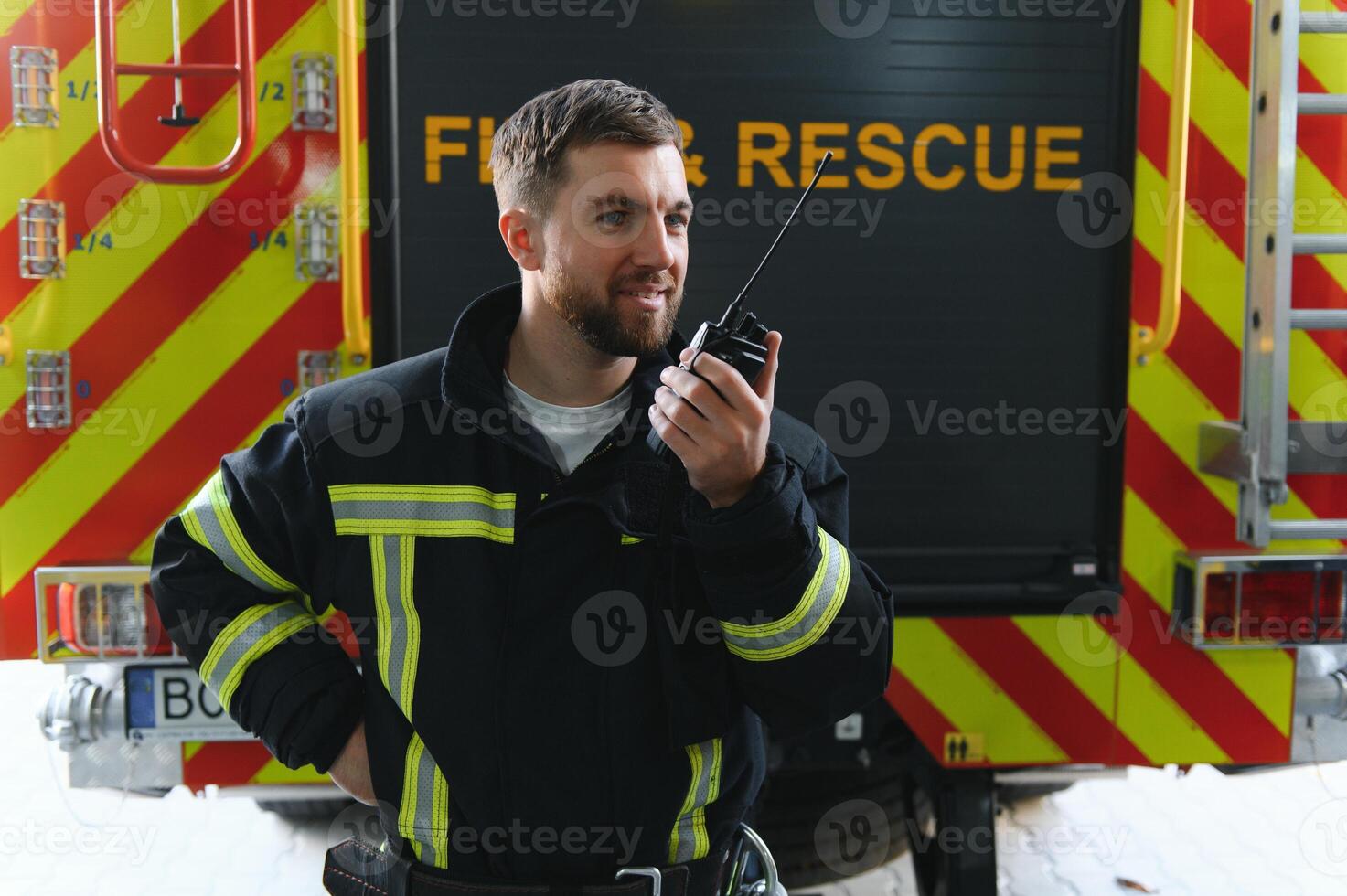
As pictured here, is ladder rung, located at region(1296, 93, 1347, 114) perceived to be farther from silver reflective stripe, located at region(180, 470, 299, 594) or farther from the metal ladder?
silver reflective stripe, located at region(180, 470, 299, 594)

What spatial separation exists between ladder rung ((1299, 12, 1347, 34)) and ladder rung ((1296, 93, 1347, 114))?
118mm

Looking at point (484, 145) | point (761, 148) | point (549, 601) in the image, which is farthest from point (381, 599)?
point (761, 148)

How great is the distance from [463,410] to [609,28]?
1.08 meters

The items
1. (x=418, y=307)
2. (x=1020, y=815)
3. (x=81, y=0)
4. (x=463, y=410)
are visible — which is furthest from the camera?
(x=1020, y=815)

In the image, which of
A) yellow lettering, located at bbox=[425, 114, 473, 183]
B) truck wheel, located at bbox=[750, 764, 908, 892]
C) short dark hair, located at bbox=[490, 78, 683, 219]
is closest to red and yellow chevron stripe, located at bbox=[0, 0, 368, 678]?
yellow lettering, located at bbox=[425, 114, 473, 183]

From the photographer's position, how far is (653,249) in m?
1.53

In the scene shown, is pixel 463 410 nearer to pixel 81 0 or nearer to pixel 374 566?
pixel 374 566

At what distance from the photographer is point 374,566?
1.57 metres

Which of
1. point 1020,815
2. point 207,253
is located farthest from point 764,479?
point 1020,815

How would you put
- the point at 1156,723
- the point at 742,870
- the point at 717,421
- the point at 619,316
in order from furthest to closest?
the point at 1156,723, the point at 742,870, the point at 619,316, the point at 717,421

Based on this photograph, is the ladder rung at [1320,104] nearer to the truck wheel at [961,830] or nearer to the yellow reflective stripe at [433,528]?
the truck wheel at [961,830]

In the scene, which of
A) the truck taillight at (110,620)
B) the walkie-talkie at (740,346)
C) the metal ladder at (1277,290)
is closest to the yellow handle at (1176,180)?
the metal ladder at (1277,290)

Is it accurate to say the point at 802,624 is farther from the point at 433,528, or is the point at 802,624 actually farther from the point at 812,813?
the point at 812,813

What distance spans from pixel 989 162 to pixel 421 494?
144cm
